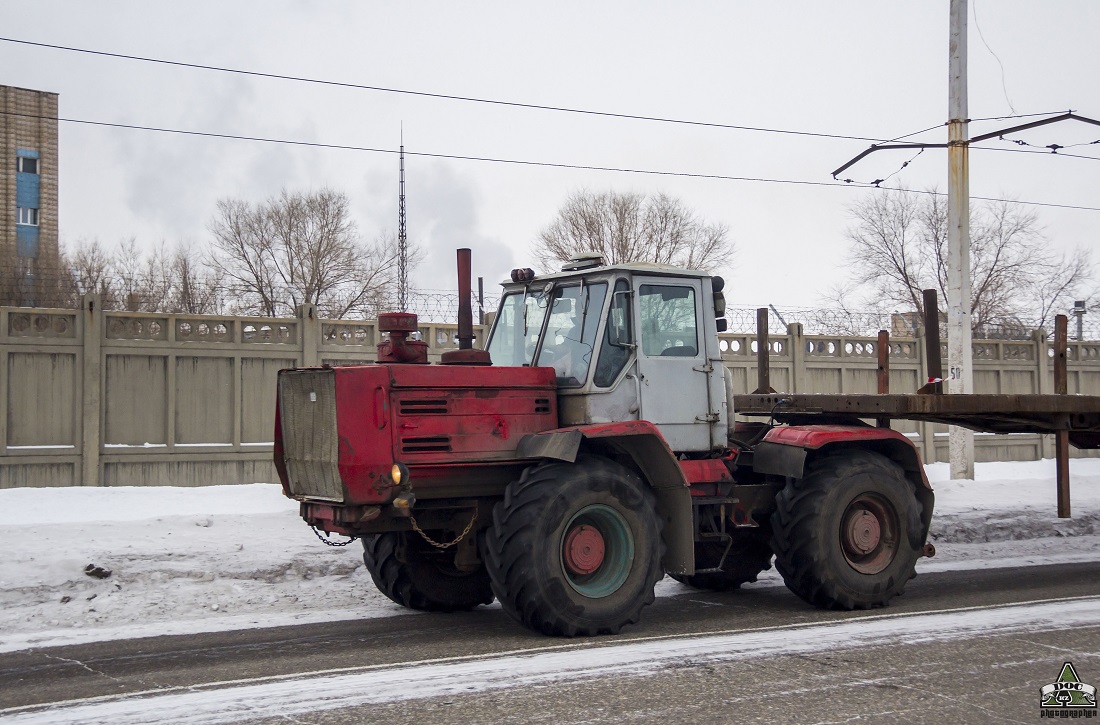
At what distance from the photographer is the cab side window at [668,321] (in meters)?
8.52

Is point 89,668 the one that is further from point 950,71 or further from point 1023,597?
point 950,71

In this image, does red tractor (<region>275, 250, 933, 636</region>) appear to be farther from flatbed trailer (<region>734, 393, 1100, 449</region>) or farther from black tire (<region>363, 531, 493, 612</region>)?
flatbed trailer (<region>734, 393, 1100, 449</region>)

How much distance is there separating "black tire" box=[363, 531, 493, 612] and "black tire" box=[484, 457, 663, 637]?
115 cm

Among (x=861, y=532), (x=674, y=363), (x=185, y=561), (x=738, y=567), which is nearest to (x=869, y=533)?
(x=861, y=532)

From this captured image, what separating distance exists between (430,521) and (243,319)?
26.0 ft

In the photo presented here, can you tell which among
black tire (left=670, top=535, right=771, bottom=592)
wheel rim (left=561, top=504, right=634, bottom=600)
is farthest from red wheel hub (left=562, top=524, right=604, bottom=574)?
black tire (left=670, top=535, right=771, bottom=592)

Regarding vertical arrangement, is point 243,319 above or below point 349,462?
above

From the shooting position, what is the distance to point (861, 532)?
9.06 m

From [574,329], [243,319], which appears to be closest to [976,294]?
[243,319]

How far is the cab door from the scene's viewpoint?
8.46 m

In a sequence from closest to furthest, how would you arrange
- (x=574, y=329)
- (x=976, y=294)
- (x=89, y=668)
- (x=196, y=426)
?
(x=89, y=668)
(x=574, y=329)
(x=196, y=426)
(x=976, y=294)

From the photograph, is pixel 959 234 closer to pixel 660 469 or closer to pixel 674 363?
pixel 674 363

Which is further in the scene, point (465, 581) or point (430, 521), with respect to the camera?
point (465, 581)

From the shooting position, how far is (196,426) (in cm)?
1445
